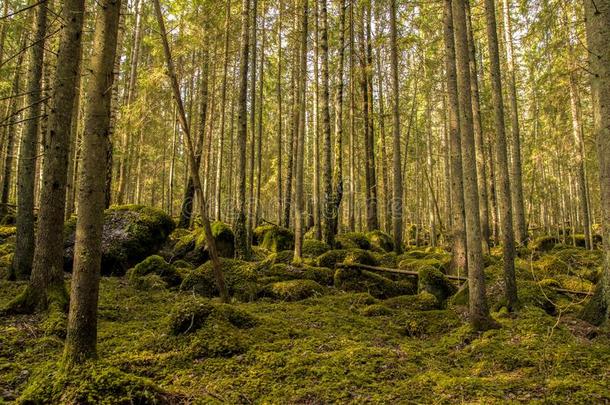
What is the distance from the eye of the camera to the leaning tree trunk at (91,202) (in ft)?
11.7

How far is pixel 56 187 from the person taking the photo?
6.35 m

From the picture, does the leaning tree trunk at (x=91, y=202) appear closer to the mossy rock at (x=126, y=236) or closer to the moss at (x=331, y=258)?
the mossy rock at (x=126, y=236)

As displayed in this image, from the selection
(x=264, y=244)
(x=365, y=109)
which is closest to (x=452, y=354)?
(x=264, y=244)

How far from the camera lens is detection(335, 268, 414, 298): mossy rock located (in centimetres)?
953

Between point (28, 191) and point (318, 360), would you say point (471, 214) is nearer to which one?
point (318, 360)

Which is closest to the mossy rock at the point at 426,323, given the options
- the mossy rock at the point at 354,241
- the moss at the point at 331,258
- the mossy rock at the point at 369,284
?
the mossy rock at the point at 369,284

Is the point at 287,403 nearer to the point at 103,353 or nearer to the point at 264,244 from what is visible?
the point at 103,353

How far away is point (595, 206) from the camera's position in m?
41.2

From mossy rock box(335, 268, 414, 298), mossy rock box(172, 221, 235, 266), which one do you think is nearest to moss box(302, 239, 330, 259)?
mossy rock box(335, 268, 414, 298)

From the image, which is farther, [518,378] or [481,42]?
[481,42]

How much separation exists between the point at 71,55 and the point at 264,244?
33.3 feet

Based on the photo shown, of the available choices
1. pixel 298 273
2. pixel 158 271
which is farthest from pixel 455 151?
pixel 158 271

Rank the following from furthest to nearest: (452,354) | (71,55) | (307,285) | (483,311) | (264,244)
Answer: (264,244), (307,285), (71,55), (483,311), (452,354)

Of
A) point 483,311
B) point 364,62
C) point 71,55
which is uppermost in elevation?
point 364,62
